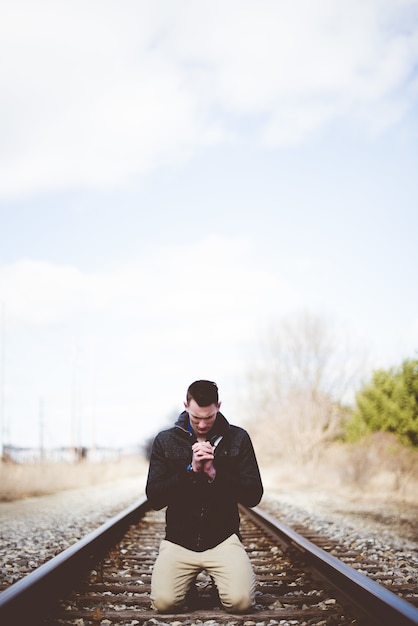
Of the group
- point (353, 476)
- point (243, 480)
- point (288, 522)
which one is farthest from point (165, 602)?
point (353, 476)

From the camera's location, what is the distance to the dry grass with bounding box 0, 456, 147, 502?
16188mm

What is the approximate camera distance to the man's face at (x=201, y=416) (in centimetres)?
390

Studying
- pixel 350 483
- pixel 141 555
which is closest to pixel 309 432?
pixel 350 483

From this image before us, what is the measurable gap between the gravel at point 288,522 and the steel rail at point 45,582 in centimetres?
45

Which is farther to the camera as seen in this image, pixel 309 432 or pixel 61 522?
pixel 309 432

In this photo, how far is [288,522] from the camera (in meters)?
9.70

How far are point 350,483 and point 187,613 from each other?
15.2m

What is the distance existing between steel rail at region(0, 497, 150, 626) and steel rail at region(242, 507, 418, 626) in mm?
1816

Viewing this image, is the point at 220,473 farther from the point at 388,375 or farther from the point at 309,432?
the point at 309,432

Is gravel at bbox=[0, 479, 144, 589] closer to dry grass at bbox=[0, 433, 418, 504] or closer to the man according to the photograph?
the man

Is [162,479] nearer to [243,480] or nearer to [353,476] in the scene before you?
[243,480]

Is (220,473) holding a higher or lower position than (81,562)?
higher

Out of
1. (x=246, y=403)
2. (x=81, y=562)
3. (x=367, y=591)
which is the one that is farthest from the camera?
(x=246, y=403)

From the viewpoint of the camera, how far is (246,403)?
1633 inches
